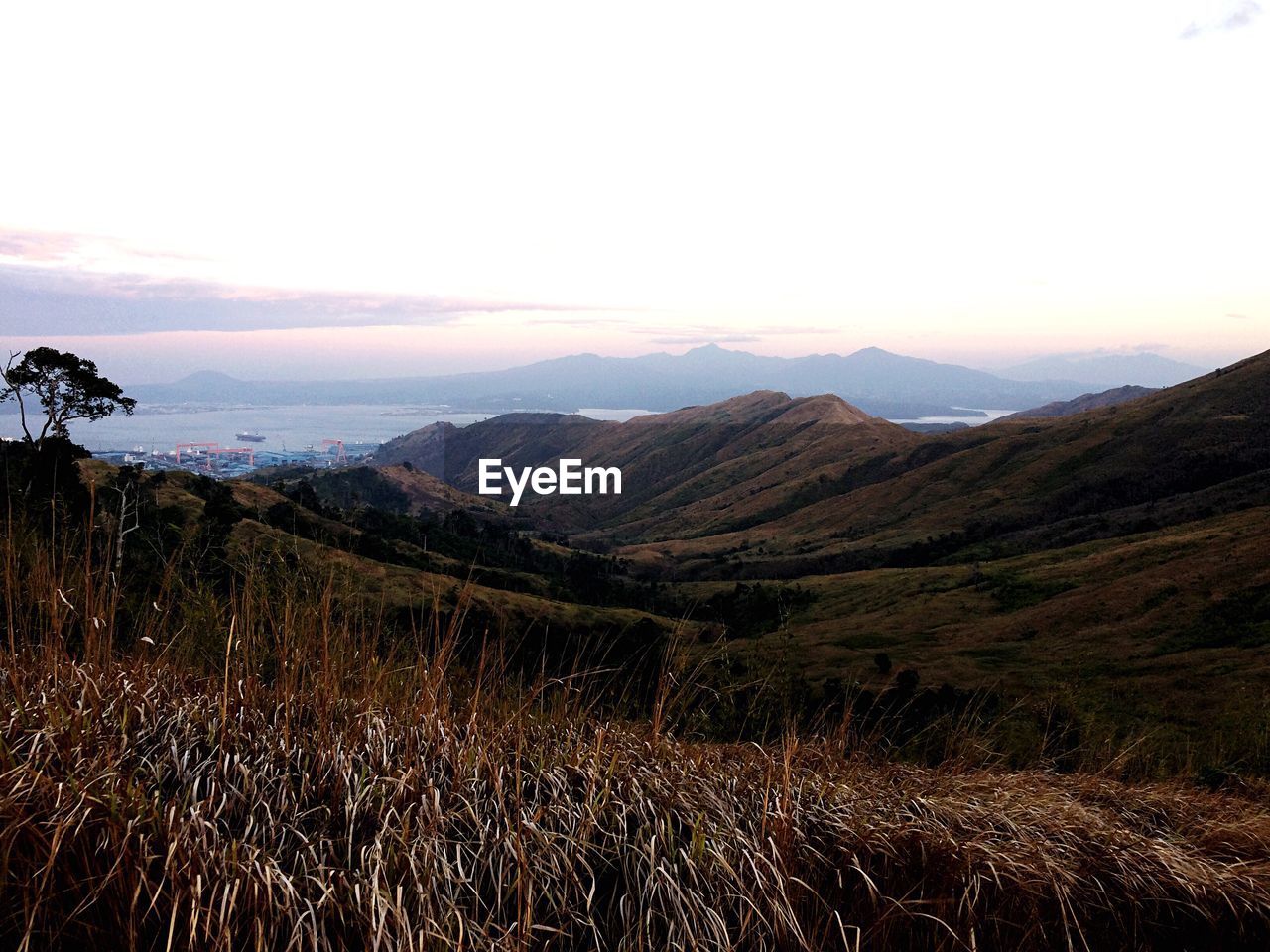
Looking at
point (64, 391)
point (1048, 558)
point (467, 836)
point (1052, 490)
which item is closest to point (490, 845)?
point (467, 836)

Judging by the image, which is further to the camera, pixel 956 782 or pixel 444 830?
pixel 956 782

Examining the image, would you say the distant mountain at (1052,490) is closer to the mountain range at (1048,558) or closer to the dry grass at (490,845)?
the mountain range at (1048,558)

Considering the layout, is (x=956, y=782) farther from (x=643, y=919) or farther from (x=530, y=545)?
(x=530, y=545)

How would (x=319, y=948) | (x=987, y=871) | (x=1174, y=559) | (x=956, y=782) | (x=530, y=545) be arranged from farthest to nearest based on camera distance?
(x=530, y=545), (x=1174, y=559), (x=956, y=782), (x=987, y=871), (x=319, y=948)

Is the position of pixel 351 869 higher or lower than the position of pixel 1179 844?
higher

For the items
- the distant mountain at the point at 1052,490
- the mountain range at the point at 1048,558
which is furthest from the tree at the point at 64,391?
the distant mountain at the point at 1052,490

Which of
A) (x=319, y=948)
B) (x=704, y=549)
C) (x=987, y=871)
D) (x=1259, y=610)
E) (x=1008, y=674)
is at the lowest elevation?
(x=704, y=549)

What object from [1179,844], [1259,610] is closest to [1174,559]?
[1259,610]

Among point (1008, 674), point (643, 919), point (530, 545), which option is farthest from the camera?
point (530, 545)
